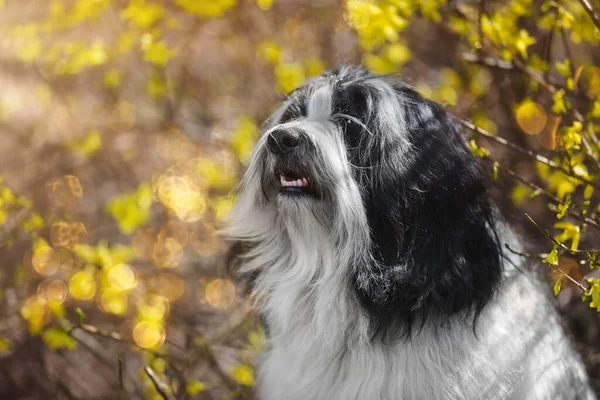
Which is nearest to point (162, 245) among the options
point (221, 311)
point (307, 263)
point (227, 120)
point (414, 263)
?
point (221, 311)

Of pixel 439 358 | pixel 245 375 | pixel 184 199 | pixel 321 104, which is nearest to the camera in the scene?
pixel 439 358

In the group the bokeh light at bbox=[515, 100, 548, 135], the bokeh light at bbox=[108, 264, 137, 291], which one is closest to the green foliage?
the bokeh light at bbox=[108, 264, 137, 291]

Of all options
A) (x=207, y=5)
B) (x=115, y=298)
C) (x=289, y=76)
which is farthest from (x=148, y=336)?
(x=207, y=5)

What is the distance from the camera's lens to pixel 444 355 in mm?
2199

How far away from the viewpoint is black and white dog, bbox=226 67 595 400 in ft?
7.23

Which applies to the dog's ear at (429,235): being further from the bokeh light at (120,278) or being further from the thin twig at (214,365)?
the bokeh light at (120,278)

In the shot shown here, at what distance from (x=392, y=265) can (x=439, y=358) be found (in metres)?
0.32

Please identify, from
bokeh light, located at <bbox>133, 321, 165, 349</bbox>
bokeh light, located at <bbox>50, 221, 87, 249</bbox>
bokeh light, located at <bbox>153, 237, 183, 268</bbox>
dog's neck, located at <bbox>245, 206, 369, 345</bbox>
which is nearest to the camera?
dog's neck, located at <bbox>245, 206, 369, 345</bbox>

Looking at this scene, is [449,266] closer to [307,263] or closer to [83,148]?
[307,263]

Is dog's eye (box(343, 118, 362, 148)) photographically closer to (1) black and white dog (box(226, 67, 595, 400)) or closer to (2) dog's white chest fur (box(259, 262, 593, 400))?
(1) black and white dog (box(226, 67, 595, 400))

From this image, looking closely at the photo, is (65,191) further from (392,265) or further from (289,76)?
(392,265)

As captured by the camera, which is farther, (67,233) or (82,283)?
(67,233)

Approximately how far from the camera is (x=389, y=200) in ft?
7.40

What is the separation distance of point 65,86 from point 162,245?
1.10m
